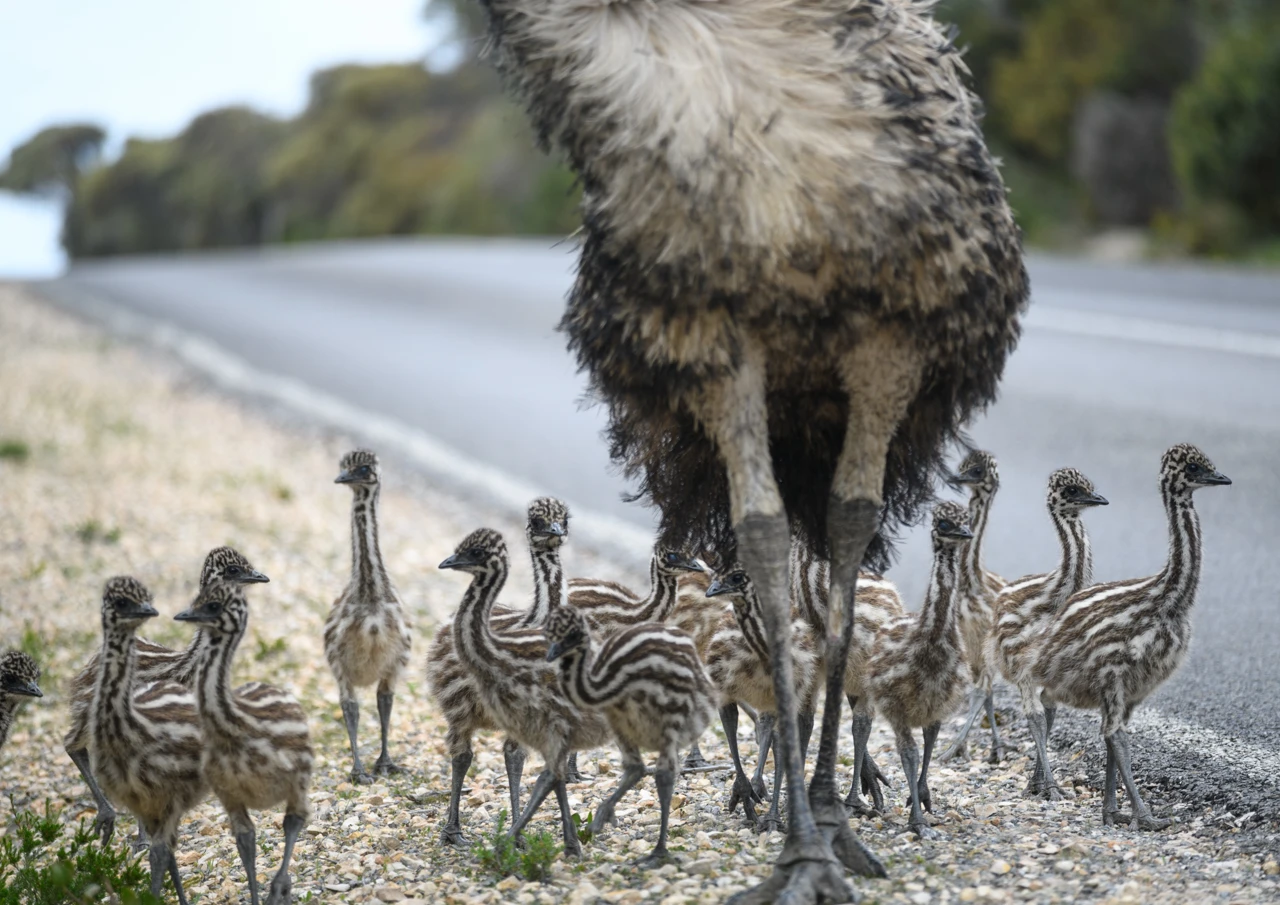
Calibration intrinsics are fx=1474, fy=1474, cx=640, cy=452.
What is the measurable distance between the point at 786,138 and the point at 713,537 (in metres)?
1.56

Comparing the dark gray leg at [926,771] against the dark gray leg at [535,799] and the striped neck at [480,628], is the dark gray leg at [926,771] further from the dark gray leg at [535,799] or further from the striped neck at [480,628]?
the striped neck at [480,628]

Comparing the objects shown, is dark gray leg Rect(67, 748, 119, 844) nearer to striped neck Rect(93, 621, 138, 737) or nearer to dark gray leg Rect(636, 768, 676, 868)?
striped neck Rect(93, 621, 138, 737)

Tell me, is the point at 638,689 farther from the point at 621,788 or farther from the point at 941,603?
the point at 941,603

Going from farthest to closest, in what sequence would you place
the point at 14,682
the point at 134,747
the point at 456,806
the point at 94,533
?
the point at 94,533 → the point at 14,682 → the point at 456,806 → the point at 134,747

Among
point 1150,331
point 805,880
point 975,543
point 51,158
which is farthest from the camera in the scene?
point 51,158

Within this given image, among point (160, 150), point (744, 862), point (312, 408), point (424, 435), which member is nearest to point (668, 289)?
A: point (744, 862)

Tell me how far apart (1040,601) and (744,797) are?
1541 millimetres

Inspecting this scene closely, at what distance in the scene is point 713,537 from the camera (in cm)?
509

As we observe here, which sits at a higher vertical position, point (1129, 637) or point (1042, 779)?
point (1129, 637)

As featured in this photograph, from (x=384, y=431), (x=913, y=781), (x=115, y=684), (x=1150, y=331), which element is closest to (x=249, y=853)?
(x=115, y=684)

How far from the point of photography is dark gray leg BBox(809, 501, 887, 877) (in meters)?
4.46

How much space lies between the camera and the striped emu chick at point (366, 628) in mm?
6207

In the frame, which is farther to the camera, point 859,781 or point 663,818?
point 859,781

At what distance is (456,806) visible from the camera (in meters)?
5.29
